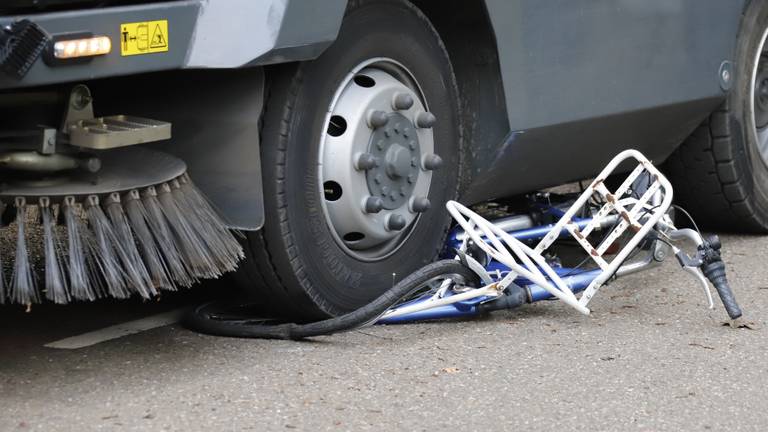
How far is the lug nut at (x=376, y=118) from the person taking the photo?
149 inches

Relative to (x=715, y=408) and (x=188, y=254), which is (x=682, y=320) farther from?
(x=188, y=254)

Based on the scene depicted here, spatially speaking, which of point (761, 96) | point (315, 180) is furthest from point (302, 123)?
point (761, 96)

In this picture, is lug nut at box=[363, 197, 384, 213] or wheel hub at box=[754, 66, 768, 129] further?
wheel hub at box=[754, 66, 768, 129]

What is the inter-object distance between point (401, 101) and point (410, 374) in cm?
85

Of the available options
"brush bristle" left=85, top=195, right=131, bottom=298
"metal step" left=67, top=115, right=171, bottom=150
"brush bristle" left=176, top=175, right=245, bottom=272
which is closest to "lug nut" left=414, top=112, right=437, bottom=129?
"brush bristle" left=176, top=175, right=245, bottom=272

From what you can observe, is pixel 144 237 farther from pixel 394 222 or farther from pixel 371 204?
pixel 394 222

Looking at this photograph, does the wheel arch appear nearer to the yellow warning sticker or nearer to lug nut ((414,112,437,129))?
lug nut ((414,112,437,129))

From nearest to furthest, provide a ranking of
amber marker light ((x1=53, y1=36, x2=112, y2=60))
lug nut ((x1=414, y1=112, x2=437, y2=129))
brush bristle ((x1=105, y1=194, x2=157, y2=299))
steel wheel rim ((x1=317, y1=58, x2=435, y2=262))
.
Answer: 1. amber marker light ((x1=53, y1=36, x2=112, y2=60))
2. brush bristle ((x1=105, y1=194, x2=157, y2=299))
3. steel wheel rim ((x1=317, y1=58, x2=435, y2=262))
4. lug nut ((x1=414, y1=112, x2=437, y2=129))

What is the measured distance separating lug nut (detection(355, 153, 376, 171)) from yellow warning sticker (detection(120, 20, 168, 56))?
2.38 ft

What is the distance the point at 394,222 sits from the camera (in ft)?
12.8

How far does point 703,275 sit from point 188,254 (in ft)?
4.97

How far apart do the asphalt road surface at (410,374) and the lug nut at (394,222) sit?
0.90 feet

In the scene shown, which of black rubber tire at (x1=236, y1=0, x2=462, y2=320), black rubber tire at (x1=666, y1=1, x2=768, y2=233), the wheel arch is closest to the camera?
black rubber tire at (x1=236, y1=0, x2=462, y2=320)

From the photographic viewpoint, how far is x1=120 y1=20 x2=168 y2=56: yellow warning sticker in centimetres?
313
